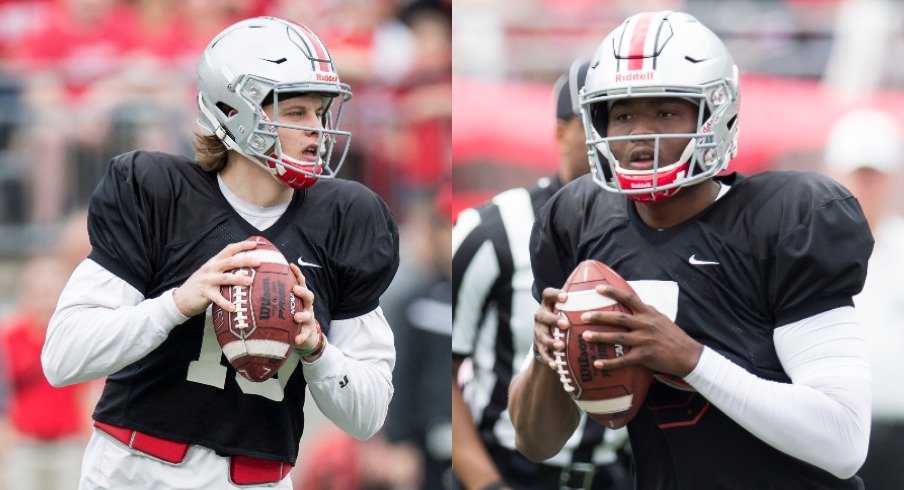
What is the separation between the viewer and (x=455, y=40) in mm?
7258

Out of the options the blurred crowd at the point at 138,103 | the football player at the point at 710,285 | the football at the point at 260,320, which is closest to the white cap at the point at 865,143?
the blurred crowd at the point at 138,103

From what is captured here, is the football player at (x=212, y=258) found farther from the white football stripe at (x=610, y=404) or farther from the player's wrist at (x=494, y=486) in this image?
the player's wrist at (x=494, y=486)

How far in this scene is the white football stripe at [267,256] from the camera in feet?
8.20

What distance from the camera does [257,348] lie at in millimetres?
2461

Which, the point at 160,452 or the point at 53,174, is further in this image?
the point at 53,174

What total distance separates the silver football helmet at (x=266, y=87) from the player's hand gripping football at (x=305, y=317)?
271 millimetres

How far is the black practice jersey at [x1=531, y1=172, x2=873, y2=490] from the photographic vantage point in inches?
96.9

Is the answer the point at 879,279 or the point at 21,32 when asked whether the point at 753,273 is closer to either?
the point at 879,279

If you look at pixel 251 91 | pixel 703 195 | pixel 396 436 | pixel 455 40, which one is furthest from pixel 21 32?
pixel 703 195

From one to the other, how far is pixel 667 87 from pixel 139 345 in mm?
1126

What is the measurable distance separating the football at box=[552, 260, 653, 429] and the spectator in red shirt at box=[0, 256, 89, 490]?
152 inches

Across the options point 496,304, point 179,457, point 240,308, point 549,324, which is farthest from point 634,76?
point 496,304

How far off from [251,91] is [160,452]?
0.76 meters

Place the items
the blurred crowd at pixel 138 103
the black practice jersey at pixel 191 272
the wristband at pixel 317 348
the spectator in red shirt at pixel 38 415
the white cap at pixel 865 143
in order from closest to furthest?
the wristband at pixel 317 348
the black practice jersey at pixel 191 272
the spectator in red shirt at pixel 38 415
the white cap at pixel 865 143
the blurred crowd at pixel 138 103
